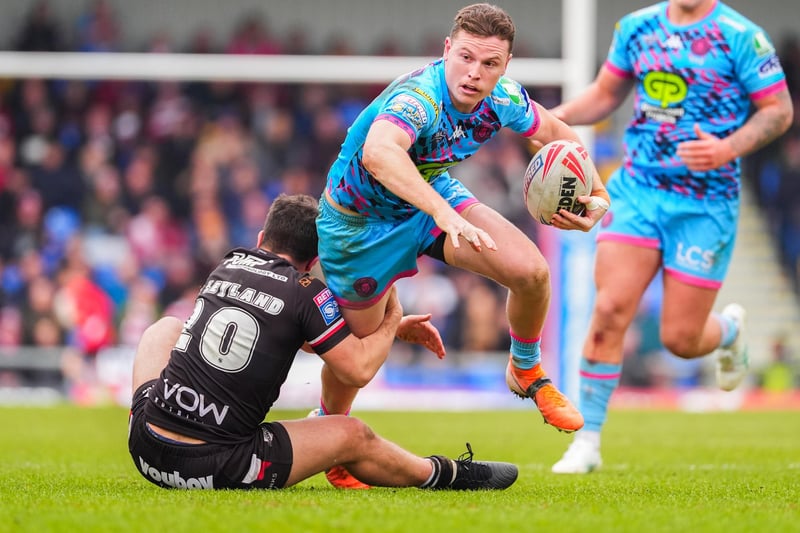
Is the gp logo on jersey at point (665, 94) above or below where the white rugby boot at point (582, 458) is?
above

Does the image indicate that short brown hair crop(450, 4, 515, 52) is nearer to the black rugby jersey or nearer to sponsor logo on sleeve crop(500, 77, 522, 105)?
sponsor logo on sleeve crop(500, 77, 522, 105)

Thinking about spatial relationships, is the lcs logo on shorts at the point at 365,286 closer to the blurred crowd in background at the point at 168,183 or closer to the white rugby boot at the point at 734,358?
the white rugby boot at the point at 734,358

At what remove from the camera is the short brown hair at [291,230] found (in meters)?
5.41

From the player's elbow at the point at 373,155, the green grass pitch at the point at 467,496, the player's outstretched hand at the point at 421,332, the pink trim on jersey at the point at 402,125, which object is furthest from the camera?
the player's outstretched hand at the point at 421,332

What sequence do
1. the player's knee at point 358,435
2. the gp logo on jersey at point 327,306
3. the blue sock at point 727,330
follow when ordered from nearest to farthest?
the gp logo on jersey at point 327,306 → the player's knee at point 358,435 → the blue sock at point 727,330

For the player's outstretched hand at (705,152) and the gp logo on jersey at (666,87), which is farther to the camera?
the gp logo on jersey at (666,87)

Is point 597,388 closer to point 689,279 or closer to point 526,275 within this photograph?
point 689,279

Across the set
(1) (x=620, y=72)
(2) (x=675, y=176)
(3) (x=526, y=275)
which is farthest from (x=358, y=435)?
(1) (x=620, y=72)

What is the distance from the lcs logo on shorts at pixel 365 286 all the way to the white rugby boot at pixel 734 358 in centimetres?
350

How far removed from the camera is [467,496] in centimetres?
521

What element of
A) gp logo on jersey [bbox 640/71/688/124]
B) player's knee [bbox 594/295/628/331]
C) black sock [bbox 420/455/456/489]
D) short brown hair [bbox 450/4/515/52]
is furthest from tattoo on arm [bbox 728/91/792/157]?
black sock [bbox 420/455/456/489]

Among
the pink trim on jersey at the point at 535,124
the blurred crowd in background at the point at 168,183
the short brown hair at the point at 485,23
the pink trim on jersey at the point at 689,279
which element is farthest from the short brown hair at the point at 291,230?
the blurred crowd in background at the point at 168,183

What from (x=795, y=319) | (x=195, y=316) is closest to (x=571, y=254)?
(x=795, y=319)

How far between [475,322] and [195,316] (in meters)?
11.2
